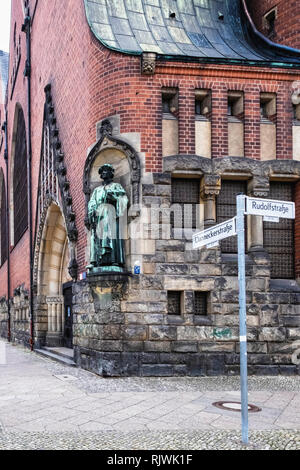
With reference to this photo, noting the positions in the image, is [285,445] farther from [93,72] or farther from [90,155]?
[93,72]

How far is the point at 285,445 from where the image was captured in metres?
5.61

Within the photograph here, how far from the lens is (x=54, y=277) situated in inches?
751

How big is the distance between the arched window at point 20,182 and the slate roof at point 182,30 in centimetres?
1295

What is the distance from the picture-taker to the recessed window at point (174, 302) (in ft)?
35.8

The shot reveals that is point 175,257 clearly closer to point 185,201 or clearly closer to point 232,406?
point 185,201

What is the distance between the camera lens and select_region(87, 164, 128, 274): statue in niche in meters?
10.7

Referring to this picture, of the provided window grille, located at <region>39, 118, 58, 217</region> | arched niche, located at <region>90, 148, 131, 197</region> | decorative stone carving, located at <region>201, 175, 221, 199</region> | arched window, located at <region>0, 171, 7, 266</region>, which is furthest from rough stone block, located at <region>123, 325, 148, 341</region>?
arched window, located at <region>0, 171, 7, 266</region>

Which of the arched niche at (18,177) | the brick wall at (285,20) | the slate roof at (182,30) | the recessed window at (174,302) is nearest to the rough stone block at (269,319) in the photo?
the recessed window at (174,302)

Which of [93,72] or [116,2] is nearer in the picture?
[93,72]

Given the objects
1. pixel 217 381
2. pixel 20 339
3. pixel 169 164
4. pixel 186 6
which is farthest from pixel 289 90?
pixel 20 339

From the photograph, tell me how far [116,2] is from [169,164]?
16.0ft

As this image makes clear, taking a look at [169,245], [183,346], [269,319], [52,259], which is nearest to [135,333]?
[183,346]

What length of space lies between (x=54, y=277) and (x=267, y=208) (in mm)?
14281

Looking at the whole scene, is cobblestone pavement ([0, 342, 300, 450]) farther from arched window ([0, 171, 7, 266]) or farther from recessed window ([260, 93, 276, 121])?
arched window ([0, 171, 7, 266])
